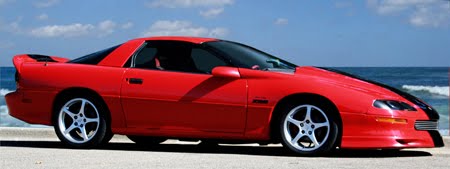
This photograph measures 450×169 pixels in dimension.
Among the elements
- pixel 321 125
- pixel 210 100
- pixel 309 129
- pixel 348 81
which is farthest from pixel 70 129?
pixel 348 81

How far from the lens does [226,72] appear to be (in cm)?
804

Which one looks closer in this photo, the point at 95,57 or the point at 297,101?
the point at 297,101

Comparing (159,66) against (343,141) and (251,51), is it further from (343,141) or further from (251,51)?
(343,141)

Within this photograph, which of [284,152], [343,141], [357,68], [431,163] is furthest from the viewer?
[357,68]

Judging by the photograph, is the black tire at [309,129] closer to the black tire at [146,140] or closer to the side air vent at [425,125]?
the side air vent at [425,125]

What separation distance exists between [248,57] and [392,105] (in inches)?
60.5

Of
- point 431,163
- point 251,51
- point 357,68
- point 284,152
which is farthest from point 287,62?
point 357,68

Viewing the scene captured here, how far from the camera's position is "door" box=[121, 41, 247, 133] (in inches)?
320

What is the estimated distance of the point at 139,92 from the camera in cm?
848

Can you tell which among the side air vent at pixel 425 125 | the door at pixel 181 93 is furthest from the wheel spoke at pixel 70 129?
the side air vent at pixel 425 125

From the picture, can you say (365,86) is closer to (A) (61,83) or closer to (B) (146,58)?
(B) (146,58)

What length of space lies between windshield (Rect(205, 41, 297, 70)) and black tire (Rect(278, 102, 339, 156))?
2.14 ft

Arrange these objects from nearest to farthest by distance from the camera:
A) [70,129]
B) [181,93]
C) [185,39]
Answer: [181,93]
[185,39]
[70,129]

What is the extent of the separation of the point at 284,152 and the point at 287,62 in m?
0.99
